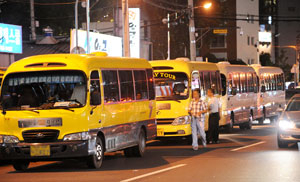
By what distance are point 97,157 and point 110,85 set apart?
2037mm

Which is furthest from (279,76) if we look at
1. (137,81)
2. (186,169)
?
(186,169)

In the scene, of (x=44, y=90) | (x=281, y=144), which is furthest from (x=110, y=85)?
(x=281, y=144)

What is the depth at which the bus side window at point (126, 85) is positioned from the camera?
17844mm

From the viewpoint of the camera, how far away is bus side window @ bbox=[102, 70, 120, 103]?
16.5m

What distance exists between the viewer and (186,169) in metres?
15.4

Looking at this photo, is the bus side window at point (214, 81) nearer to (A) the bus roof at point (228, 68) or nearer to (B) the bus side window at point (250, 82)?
(A) the bus roof at point (228, 68)

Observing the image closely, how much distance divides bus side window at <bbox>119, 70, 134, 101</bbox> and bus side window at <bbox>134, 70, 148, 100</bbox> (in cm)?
41

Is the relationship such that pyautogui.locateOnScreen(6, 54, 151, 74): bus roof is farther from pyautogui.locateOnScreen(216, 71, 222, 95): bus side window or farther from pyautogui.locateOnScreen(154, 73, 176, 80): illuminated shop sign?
pyautogui.locateOnScreen(216, 71, 222, 95): bus side window

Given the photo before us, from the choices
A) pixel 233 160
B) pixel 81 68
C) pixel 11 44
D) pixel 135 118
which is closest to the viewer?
pixel 81 68

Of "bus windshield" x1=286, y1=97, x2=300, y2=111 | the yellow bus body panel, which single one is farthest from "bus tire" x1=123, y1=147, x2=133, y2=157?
"bus windshield" x1=286, y1=97, x2=300, y2=111

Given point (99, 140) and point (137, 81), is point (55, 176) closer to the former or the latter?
point (99, 140)

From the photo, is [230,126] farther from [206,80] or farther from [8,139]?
[8,139]

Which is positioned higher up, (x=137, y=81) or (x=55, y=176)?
(x=137, y=81)

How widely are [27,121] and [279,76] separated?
28.5 m
